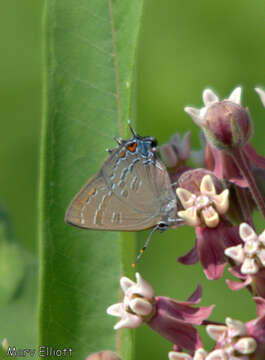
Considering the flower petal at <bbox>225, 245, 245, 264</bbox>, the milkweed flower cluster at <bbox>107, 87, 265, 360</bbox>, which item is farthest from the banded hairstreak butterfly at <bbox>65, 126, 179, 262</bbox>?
the flower petal at <bbox>225, 245, 245, 264</bbox>

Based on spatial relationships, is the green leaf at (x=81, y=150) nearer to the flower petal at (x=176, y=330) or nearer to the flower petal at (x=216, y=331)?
the flower petal at (x=176, y=330)

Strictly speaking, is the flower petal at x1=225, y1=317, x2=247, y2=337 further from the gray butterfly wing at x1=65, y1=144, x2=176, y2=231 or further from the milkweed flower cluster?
the gray butterfly wing at x1=65, y1=144, x2=176, y2=231

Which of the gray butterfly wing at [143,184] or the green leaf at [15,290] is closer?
the gray butterfly wing at [143,184]

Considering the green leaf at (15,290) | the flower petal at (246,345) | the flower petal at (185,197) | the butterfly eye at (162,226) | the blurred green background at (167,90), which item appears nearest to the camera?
the flower petal at (246,345)

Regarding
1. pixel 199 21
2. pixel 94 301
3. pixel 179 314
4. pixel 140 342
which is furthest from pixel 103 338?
pixel 199 21

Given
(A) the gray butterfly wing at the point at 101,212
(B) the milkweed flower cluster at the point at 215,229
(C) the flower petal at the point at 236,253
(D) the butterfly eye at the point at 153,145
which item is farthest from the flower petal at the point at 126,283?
(D) the butterfly eye at the point at 153,145

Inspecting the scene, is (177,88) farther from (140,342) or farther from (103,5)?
(103,5)
